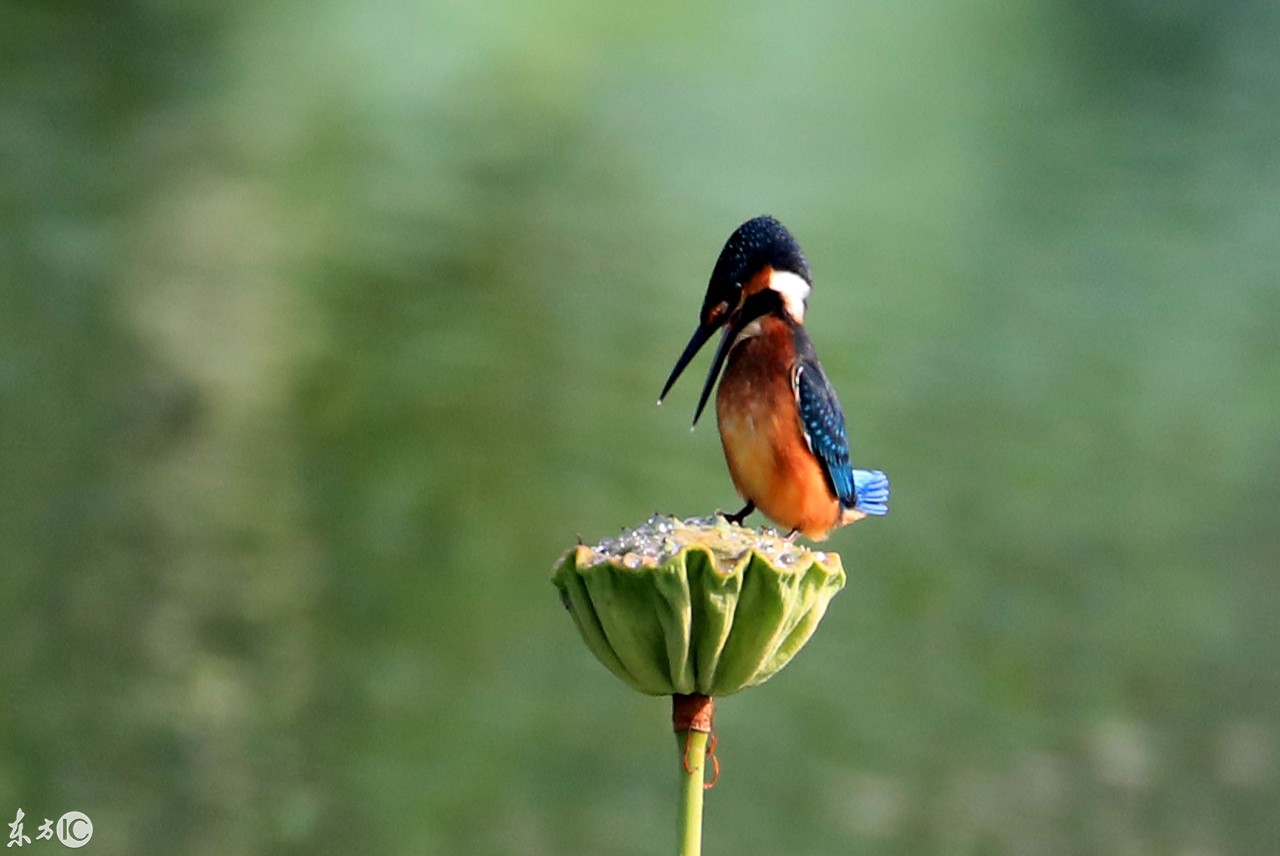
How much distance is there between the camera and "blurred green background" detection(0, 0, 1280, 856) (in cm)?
242

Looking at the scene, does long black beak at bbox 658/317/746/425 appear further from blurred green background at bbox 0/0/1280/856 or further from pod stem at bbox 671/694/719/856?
blurred green background at bbox 0/0/1280/856

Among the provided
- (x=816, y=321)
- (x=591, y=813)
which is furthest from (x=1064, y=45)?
(x=591, y=813)

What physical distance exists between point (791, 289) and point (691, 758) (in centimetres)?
34

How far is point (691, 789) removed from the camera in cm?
66

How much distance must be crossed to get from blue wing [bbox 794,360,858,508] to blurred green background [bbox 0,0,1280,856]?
1.42 m

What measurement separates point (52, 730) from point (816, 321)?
1.38 meters

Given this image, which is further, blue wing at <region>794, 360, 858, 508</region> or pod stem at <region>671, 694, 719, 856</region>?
blue wing at <region>794, 360, 858, 508</region>

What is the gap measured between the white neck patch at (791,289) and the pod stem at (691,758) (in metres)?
0.28

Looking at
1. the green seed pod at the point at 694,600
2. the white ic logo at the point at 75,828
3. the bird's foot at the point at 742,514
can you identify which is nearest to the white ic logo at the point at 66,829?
the white ic logo at the point at 75,828

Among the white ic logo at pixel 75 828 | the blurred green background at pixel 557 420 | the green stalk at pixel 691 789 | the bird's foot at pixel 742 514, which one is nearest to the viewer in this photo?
the green stalk at pixel 691 789

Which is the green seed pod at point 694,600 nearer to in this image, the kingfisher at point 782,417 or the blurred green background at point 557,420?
the kingfisher at point 782,417

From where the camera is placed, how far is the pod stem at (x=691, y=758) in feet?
2.12

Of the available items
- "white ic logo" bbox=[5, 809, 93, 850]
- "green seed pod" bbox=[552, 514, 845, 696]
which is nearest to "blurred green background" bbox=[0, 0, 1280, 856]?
"white ic logo" bbox=[5, 809, 93, 850]

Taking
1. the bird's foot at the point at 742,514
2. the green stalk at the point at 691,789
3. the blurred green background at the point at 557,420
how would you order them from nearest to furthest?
the green stalk at the point at 691,789, the bird's foot at the point at 742,514, the blurred green background at the point at 557,420
